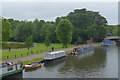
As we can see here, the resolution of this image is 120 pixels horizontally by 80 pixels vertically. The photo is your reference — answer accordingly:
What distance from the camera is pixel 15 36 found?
121875 millimetres

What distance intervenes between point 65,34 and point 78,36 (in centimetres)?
3331

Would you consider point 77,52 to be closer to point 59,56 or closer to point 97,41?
point 59,56

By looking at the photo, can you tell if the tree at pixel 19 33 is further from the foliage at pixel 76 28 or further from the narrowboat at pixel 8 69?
the narrowboat at pixel 8 69

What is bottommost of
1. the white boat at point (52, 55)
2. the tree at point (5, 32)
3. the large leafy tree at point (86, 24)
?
the white boat at point (52, 55)

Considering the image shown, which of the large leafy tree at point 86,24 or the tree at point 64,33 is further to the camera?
the large leafy tree at point 86,24

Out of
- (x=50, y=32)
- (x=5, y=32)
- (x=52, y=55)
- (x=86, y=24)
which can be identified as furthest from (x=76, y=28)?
(x=5, y=32)

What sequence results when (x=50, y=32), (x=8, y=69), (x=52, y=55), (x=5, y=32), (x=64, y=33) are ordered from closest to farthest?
(x=8, y=69) → (x=5, y=32) → (x=52, y=55) → (x=64, y=33) → (x=50, y=32)

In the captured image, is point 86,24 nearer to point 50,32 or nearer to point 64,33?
point 50,32

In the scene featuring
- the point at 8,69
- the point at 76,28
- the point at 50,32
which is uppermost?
the point at 76,28

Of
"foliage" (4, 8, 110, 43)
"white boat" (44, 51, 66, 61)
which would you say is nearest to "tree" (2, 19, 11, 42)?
"white boat" (44, 51, 66, 61)

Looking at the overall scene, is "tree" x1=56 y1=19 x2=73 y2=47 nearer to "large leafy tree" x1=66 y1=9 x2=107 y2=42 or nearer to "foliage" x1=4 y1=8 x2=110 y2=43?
"foliage" x1=4 y1=8 x2=110 y2=43

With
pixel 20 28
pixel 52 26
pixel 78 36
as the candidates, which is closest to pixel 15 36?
pixel 20 28

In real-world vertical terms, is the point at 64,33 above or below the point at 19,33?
below

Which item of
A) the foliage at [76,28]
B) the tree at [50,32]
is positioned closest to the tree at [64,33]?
the foliage at [76,28]
